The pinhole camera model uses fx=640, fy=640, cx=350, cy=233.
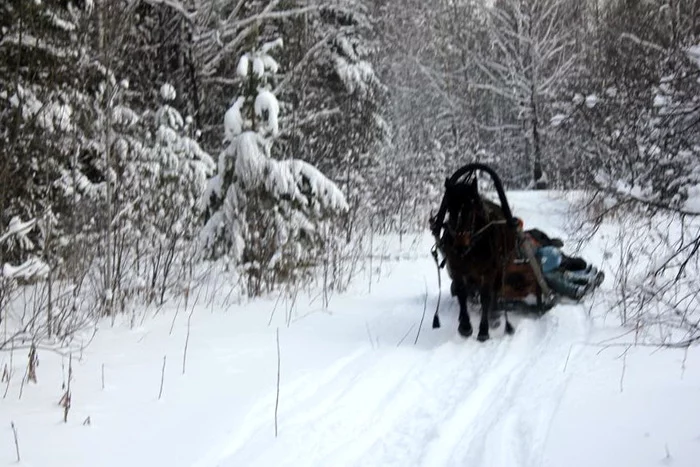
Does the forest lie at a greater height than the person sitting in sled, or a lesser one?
greater

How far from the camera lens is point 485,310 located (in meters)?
6.55

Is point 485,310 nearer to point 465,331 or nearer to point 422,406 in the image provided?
point 465,331

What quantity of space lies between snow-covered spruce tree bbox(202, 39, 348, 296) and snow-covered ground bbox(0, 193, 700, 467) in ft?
5.13

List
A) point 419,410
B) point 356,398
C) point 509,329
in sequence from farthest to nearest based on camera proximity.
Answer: point 509,329 → point 356,398 → point 419,410

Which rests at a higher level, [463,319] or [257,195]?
[257,195]

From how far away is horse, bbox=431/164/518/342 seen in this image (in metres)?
6.51

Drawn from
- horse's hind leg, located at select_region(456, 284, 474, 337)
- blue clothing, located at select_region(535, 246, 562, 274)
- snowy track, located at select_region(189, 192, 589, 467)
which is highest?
blue clothing, located at select_region(535, 246, 562, 274)

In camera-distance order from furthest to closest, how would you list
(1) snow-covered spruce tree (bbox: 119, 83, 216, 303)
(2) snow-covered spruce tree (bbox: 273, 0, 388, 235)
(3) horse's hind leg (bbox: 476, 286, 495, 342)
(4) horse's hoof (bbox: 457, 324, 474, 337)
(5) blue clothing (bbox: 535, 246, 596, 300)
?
(2) snow-covered spruce tree (bbox: 273, 0, 388, 235), (1) snow-covered spruce tree (bbox: 119, 83, 216, 303), (5) blue clothing (bbox: 535, 246, 596, 300), (4) horse's hoof (bbox: 457, 324, 474, 337), (3) horse's hind leg (bbox: 476, 286, 495, 342)

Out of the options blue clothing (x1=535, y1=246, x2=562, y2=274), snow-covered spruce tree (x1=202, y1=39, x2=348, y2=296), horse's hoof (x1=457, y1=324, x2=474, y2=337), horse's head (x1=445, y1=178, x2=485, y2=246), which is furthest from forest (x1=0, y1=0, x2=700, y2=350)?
horse's hoof (x1=457, y1=324, x2=474, y2=337)

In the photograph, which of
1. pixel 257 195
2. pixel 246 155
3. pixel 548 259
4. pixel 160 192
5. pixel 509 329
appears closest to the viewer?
pixel 509 329

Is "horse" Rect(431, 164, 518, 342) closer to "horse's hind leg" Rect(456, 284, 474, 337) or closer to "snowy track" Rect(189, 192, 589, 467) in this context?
"horse's hind leg" Rect(456, 284, 474, 337)

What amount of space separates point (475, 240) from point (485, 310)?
0.73 metres

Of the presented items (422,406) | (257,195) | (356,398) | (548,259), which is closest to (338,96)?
(257,195)

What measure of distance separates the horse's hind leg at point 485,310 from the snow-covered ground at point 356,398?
0.09 meters
